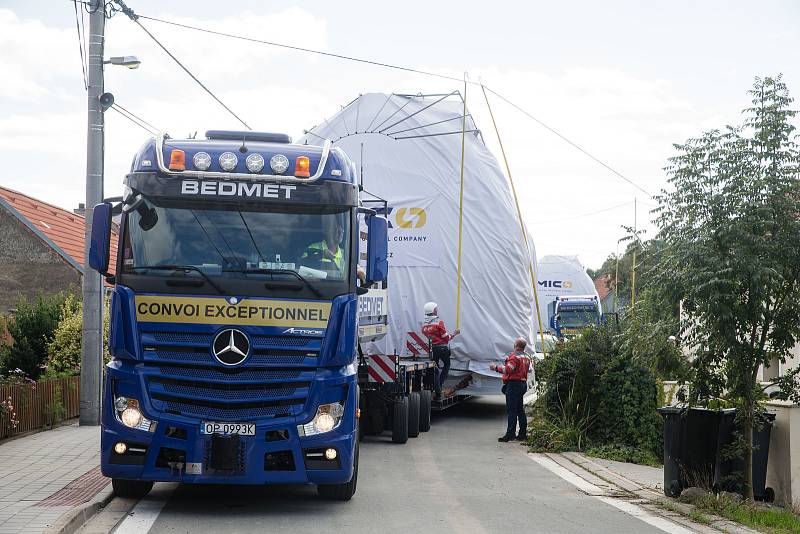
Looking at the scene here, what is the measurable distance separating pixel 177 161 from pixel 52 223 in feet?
80.6

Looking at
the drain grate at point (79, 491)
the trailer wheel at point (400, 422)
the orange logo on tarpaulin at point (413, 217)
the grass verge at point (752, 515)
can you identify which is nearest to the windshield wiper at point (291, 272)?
the drain grate at point (79, 491)

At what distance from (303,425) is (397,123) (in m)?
11.2

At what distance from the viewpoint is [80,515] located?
8.05 meters

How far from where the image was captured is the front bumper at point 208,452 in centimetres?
835

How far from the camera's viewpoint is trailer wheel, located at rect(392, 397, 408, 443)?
48.3ft

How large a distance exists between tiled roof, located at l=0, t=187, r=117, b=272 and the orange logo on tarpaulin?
14.2m

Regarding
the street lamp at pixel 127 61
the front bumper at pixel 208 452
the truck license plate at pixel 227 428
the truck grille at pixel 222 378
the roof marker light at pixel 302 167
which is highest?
the street lamp at pixel 127 61

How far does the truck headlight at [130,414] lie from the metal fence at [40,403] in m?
5.35

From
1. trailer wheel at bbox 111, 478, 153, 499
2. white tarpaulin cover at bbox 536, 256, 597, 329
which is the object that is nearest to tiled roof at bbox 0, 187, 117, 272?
white tarpaulin cover at bbox 536, 256, 597, 329

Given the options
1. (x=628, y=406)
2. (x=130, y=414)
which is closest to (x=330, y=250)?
(x=130, y=414)

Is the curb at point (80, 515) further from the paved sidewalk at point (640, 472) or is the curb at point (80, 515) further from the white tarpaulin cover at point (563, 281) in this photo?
the white tarpaulin cover at point (563, 281)

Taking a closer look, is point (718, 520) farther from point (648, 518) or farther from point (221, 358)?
point (221, 358)

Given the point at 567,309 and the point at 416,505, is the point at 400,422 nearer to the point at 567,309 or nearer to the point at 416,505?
the point at 416,505

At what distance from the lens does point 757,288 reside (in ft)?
31.7
